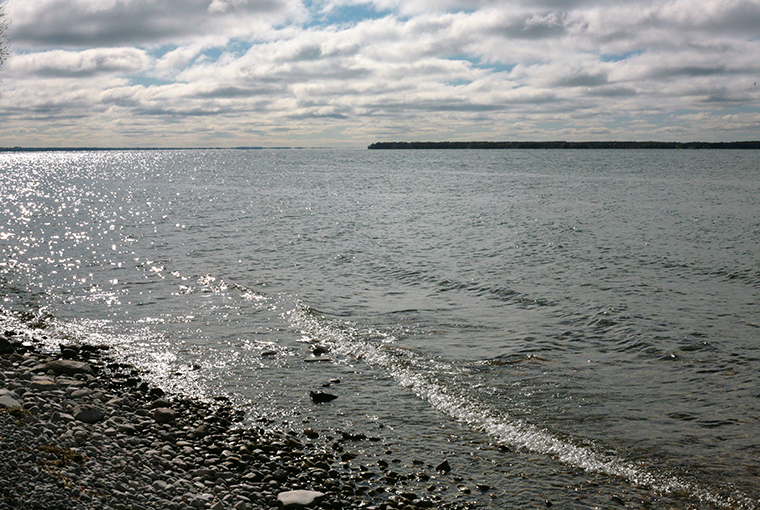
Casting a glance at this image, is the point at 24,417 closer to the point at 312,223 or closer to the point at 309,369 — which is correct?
the point at 309,369

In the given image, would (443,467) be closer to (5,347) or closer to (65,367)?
(65,367)

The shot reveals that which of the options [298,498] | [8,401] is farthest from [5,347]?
[298,498]

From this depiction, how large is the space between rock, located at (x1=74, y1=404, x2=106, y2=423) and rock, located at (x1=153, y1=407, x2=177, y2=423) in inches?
39.4

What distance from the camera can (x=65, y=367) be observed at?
45.0 ft

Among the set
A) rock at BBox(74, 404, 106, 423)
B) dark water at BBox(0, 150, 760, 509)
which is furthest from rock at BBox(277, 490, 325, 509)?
rock at BBox(74, 404, 106, 423)

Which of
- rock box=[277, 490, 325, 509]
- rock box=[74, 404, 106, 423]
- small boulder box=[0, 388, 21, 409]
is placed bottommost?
rock box=[277, 490, 325, 509]

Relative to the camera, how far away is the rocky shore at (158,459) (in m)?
7.98

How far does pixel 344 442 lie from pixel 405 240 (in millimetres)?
28134

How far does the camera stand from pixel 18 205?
6575 cm

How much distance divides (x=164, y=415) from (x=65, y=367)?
418 cm

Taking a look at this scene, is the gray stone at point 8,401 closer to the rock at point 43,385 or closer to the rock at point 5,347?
the rock at point 43,385

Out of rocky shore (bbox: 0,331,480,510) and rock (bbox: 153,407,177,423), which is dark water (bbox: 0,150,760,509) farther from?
rock (bbox: 153,407,177,423)

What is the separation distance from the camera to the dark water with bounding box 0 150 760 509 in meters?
10.7

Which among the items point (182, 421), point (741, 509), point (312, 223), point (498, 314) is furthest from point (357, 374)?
point (312, 223)
